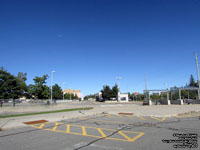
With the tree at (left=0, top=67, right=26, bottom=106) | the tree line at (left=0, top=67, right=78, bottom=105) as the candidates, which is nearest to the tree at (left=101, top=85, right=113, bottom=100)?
the tree line at (left=0, top=67, right=78, bottom=105)

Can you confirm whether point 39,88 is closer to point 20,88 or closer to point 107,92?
point 20,88

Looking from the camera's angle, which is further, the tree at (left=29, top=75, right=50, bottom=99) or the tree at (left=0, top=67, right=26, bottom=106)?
the tree at (left=29, top=75, right=50, bottom=99)

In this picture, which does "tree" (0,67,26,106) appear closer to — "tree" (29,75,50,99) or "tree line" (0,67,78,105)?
"tree line" (0,67,78,105)

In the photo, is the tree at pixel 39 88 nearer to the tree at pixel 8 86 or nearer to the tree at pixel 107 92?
the tree at pixel 8 86

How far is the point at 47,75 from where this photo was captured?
3481 cm

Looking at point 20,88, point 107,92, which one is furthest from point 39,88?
point 107,92

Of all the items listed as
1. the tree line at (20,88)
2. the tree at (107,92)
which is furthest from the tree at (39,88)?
the tree at (107,92)

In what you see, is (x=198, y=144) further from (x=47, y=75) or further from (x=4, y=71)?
(x=47, y=75)

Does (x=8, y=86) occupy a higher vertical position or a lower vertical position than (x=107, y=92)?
higher

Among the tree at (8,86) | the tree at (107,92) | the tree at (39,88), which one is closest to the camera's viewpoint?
the tree at (8,86)

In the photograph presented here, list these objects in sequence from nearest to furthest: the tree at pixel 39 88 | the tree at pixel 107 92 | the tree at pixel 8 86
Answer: the tree at pixel 8 86 < the tree at pixel 39 88 < the tree at pixel 107 92

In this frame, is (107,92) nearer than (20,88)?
No

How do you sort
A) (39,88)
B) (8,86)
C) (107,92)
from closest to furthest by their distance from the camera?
(8,86) → (39,88) → (107,92)

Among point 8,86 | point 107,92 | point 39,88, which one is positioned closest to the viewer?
point 8,86
